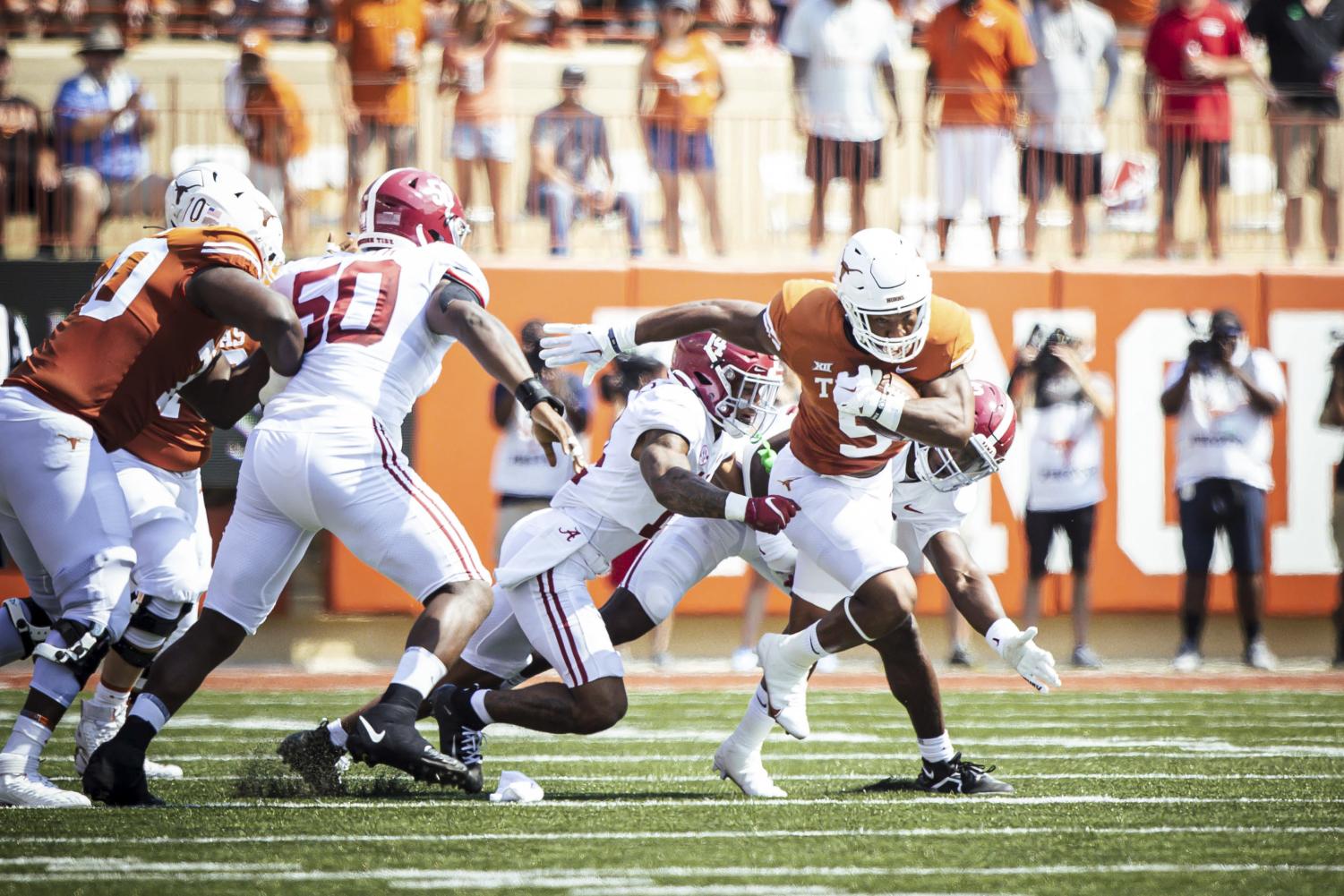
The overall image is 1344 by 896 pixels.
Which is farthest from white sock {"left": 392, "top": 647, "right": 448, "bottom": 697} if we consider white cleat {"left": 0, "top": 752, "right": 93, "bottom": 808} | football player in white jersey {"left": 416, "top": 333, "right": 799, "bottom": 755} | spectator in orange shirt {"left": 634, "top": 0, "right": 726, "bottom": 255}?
spectator in orange shirt {"left": 634, "top": 0, "right": 726, "bottom": 255}

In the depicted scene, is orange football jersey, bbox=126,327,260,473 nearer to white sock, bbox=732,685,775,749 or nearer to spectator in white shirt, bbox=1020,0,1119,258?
white sock, bbox=732,685,775,749

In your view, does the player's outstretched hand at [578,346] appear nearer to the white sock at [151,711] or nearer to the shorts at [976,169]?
the white sock at [151,711]

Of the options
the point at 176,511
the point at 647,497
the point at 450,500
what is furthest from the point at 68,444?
the point at 450,500

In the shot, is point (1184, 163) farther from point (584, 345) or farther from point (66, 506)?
point (66, 506)

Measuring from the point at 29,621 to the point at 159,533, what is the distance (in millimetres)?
464

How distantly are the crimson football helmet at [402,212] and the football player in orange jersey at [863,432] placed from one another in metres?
0.74

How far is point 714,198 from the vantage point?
11.3 meters

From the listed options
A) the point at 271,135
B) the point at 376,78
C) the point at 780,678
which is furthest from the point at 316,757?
the point at 376,78

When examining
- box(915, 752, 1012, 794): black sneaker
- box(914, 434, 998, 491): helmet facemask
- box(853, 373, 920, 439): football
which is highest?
box(853, 373, 920, 439): football

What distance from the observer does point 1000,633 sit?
5.55m

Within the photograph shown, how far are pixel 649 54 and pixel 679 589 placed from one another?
6.46 meters

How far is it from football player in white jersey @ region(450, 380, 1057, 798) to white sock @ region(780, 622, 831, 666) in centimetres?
16

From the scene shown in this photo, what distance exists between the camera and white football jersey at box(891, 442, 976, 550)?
20.3 ft

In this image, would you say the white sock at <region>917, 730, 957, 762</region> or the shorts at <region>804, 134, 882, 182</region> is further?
the shorts at <region>804, 134, 882, 182</region>
